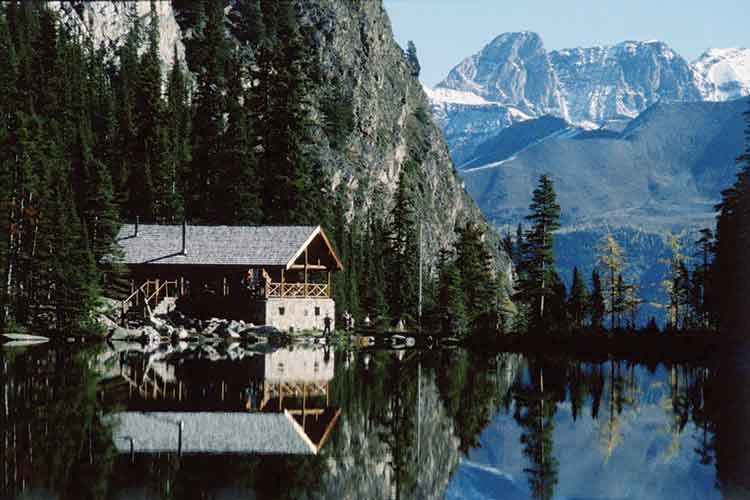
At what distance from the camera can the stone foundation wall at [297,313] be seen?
205 feet

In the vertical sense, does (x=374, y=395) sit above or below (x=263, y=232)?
below

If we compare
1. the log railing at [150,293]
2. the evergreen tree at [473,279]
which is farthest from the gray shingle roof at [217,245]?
the evergreen tree at [473,279]

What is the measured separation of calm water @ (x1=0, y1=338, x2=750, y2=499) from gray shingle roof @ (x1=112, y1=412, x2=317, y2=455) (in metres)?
0.04

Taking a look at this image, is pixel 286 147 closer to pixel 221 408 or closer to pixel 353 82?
pixel 221 408

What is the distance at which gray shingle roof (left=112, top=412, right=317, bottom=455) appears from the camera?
17469 millimetres

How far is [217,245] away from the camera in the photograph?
64.4m

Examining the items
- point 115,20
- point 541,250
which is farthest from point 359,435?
point 115,20

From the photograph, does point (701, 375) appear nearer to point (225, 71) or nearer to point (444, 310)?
point (444, 310)

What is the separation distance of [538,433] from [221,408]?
6.29 m

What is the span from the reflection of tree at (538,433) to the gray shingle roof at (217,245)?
32540 millimetres

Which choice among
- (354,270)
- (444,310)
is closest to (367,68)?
(354,270)

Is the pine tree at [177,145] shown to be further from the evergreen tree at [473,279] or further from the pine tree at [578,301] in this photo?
the pine tree at [578,301]

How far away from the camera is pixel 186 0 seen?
507 feet

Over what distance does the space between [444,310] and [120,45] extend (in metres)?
88.1
